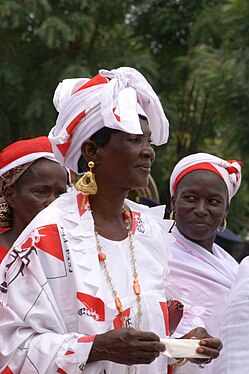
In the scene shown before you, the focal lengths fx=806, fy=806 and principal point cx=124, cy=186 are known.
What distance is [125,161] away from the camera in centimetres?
299

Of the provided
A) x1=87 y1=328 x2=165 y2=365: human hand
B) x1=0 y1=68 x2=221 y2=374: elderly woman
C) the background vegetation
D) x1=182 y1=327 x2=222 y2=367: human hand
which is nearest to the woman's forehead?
x1=0 y1=68 x2=221 y2=374: elderly woman

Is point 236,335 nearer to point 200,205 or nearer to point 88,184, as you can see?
point 88,184

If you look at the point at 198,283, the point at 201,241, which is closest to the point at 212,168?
the point at 201,241

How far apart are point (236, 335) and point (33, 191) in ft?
4.32

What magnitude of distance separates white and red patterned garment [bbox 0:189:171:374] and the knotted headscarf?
98cm

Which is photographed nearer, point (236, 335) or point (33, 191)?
point (236, 335)

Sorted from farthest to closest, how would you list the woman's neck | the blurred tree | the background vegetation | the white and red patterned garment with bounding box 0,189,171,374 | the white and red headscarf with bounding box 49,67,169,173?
the blurred tree < the background vegetation < the woman's neck < the white and red headscarf with bounding box 49,67,169,173 < the white and red patterned garment with bounding box 0,189,171,374

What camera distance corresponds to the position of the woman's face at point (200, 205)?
3.95 metres

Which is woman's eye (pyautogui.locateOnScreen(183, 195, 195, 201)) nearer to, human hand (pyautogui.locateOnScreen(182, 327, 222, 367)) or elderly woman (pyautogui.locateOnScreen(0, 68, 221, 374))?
elderly woman (pyautogui.locateOnScreen(0, 68, 221, 374))

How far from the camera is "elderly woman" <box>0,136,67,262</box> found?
12.8 feet

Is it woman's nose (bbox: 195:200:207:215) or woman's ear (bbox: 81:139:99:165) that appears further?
woman's nose (bbox: 195:200:207:215)

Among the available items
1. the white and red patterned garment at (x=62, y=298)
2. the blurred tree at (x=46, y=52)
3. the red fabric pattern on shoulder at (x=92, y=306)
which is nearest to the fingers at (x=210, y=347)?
the white and red patterned garment at (x=62, y=298)

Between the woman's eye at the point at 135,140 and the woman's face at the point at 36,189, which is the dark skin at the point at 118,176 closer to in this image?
the woman's eye at the point at 135,140

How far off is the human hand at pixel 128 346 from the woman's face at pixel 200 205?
4.35 feet
